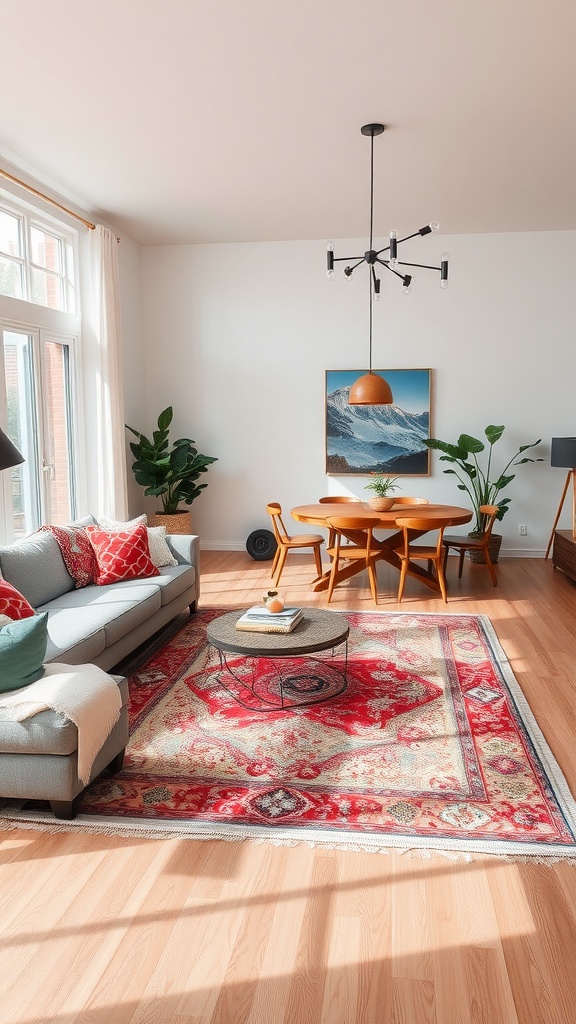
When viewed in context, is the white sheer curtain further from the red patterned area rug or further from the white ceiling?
the red patterned area rug

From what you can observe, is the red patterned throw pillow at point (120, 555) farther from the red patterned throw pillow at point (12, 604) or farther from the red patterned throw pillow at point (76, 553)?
the red patterned throw pillow at point (12, 604)

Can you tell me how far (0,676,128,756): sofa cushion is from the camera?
2.66 metres

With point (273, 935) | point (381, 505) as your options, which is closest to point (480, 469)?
point (381, 505)

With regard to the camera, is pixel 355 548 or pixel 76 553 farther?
pixel 355 548

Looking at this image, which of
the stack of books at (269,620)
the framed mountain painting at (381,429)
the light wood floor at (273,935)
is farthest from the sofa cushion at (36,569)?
the framed mountain painting at (381,429)

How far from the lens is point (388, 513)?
20.3ft

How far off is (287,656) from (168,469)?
13.7 ft

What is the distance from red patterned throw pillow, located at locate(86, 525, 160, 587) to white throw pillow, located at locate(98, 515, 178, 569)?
11 cm

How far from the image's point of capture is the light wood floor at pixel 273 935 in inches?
74.4

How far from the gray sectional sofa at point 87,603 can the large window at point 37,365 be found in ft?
2.77

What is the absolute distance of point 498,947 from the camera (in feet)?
6.85

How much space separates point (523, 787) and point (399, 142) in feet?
13.3

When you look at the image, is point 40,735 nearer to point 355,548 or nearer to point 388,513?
point 355,548

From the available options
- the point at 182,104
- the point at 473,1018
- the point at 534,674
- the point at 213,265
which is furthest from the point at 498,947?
the point at 213,265
